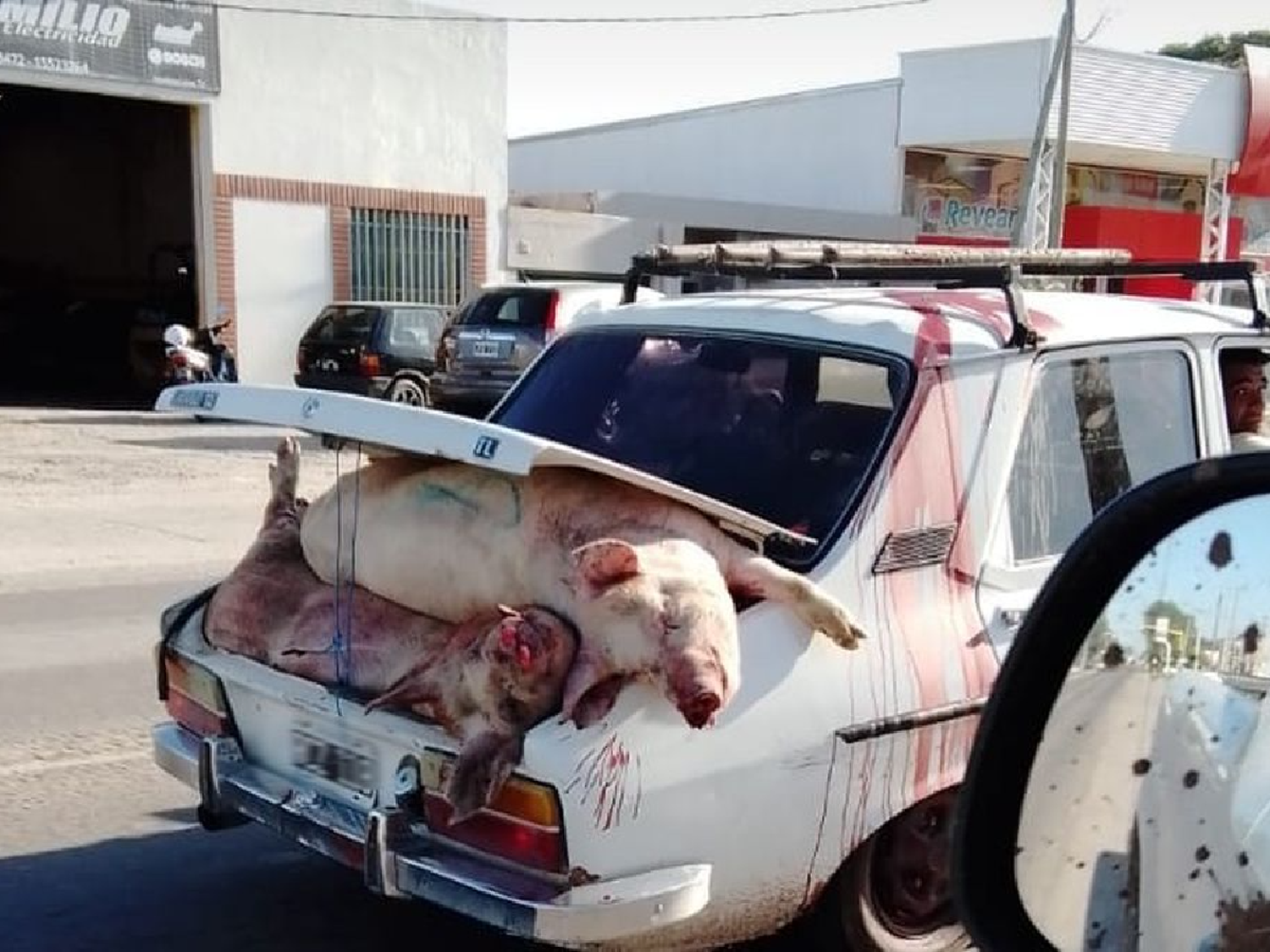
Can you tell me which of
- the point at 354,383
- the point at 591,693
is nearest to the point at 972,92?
the point at 354,383

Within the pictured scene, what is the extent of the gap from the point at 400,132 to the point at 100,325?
9.10 metres

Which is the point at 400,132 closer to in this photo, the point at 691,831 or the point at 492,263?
the point at 492,263

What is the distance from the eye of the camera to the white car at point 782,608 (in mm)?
3438

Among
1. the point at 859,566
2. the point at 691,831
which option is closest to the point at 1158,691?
the point at 691,831

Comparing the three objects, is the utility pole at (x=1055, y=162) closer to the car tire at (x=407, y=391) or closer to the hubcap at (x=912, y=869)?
the car tire at (x=407, y=391)

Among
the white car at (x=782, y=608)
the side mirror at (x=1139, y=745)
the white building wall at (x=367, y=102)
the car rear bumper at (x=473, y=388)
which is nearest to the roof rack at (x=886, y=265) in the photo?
the white car at (x=782, y=608)

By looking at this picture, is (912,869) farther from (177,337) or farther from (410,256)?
(410,256)

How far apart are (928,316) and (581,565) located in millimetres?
1428

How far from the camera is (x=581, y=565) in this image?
11.7ft

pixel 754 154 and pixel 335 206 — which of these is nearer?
pixel 335 206

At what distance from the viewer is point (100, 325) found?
2930cm

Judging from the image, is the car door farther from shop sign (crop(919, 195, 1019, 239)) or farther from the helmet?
shop sign (crop(919, 195, 1019, 239))

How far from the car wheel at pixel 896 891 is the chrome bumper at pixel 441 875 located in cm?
53

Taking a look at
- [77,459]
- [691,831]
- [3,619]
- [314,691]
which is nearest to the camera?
[691,831]
